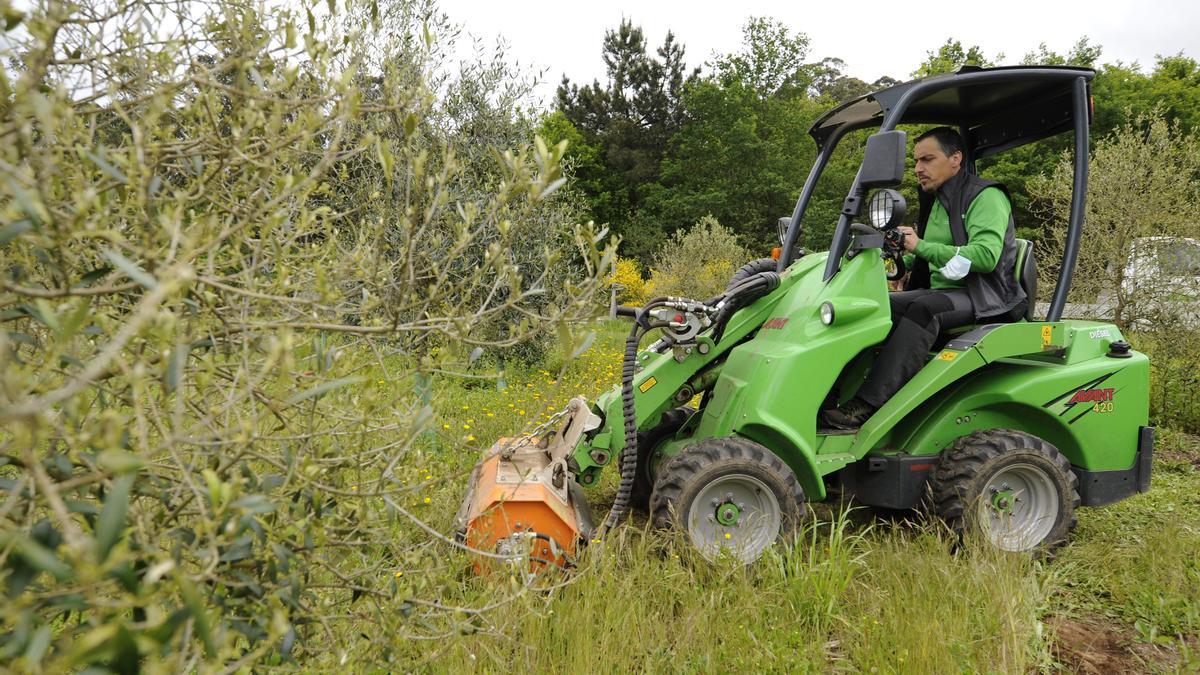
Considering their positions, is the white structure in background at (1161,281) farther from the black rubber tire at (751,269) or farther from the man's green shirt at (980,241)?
the black rubber tire at (751,269)

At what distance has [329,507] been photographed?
1.88m

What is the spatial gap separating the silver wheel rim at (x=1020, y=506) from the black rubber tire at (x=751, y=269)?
1617mm

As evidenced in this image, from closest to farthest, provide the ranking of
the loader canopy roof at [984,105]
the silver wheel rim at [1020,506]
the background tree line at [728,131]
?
the silver wheel rim at [1020,506] < the loader canopy roof at [984,105] < the background tree line at [728,131]

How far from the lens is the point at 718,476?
347 centimetres

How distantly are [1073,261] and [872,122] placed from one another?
1475 mm

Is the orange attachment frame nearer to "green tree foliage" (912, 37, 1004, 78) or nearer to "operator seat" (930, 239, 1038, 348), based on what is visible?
"operator seat" (930, 239, 1038, 348)

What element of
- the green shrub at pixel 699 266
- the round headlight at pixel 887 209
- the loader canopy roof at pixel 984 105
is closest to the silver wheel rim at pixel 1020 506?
the round headlight at pixel 887 209

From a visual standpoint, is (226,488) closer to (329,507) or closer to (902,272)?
(329,507)

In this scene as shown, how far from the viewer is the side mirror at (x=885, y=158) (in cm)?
354

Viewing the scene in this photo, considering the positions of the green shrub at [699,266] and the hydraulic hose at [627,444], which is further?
the green shrub at [699,266]

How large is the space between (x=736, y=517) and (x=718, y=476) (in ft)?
0.80

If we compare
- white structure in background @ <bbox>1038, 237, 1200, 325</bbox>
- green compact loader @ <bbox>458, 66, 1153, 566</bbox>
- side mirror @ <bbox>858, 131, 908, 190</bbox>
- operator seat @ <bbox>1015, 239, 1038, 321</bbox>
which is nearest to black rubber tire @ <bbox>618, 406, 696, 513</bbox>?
green compact loader @ <bbox>458, 66, 1153, 566</bbox>

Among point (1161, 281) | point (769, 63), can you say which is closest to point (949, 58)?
point (769, 63)

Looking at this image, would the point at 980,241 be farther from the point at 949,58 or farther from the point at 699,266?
the point at 949,58
